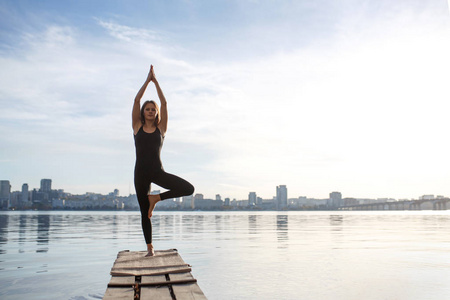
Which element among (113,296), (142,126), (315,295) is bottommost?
(315,295)

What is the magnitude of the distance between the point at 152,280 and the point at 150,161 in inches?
121

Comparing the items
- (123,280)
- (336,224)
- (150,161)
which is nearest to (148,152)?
(150,161)

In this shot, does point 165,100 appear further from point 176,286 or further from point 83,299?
point 83,299

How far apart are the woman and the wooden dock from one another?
3.97ft

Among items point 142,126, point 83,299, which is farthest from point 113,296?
point 83,299

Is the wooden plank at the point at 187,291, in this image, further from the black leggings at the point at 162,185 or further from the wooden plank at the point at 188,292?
the black leggings at the point at 162,185

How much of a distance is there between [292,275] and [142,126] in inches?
283

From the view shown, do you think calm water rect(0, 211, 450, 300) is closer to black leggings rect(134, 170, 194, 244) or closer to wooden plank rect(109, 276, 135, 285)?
black leggings rect(134, 170, 194, 244)

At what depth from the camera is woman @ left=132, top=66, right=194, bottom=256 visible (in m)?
8.71

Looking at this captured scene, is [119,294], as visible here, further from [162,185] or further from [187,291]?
[162,185]

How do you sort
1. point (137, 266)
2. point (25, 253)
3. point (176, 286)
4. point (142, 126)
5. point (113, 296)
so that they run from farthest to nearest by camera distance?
point (25, 253) < point (142, 126) < point (137, 266) < point (176, 286) < point (113, 296)

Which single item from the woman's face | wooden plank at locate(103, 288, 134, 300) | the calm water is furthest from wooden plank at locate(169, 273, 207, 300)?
the calm water

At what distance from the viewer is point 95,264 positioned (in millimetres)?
15344

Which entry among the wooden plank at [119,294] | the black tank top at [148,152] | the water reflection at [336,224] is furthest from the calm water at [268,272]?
the water reflection at [336,224]
